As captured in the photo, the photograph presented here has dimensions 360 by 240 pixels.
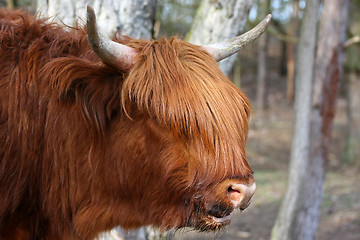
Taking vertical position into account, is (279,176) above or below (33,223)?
below

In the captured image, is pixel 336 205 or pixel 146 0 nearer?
pixel 146 0

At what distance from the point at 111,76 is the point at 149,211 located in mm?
944

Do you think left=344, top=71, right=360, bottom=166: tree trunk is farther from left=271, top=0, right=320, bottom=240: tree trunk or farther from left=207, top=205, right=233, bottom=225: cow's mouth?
left=207, top=205, right=233, bottom=225: cow's mouth

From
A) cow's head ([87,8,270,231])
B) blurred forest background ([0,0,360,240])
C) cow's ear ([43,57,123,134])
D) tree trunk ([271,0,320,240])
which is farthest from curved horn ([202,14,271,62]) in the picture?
tree trunk ([271,0,320,240])

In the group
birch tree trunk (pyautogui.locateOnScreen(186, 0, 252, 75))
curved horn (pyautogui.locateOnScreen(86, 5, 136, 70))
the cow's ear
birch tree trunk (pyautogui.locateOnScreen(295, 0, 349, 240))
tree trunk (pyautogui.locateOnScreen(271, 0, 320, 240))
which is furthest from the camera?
birch tree trunk (pyautogui.locateOnScreen(295, 0, 349, 240))

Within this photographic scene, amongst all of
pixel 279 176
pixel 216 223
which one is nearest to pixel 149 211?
pixel 216 223

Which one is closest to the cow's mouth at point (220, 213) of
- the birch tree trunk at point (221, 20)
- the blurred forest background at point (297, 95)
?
the blurred forest background at point (297, 95)

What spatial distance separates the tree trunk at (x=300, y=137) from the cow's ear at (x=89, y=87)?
4.11 meters

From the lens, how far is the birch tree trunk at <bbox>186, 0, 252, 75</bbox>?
13.2ft

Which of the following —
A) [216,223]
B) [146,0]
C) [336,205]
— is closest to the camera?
[216,223]

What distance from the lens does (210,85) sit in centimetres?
248

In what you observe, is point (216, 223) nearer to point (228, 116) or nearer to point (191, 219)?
point (191, 219)

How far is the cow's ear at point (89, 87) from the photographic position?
8.47 feet

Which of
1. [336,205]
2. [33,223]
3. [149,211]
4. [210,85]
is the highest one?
[210,85]
